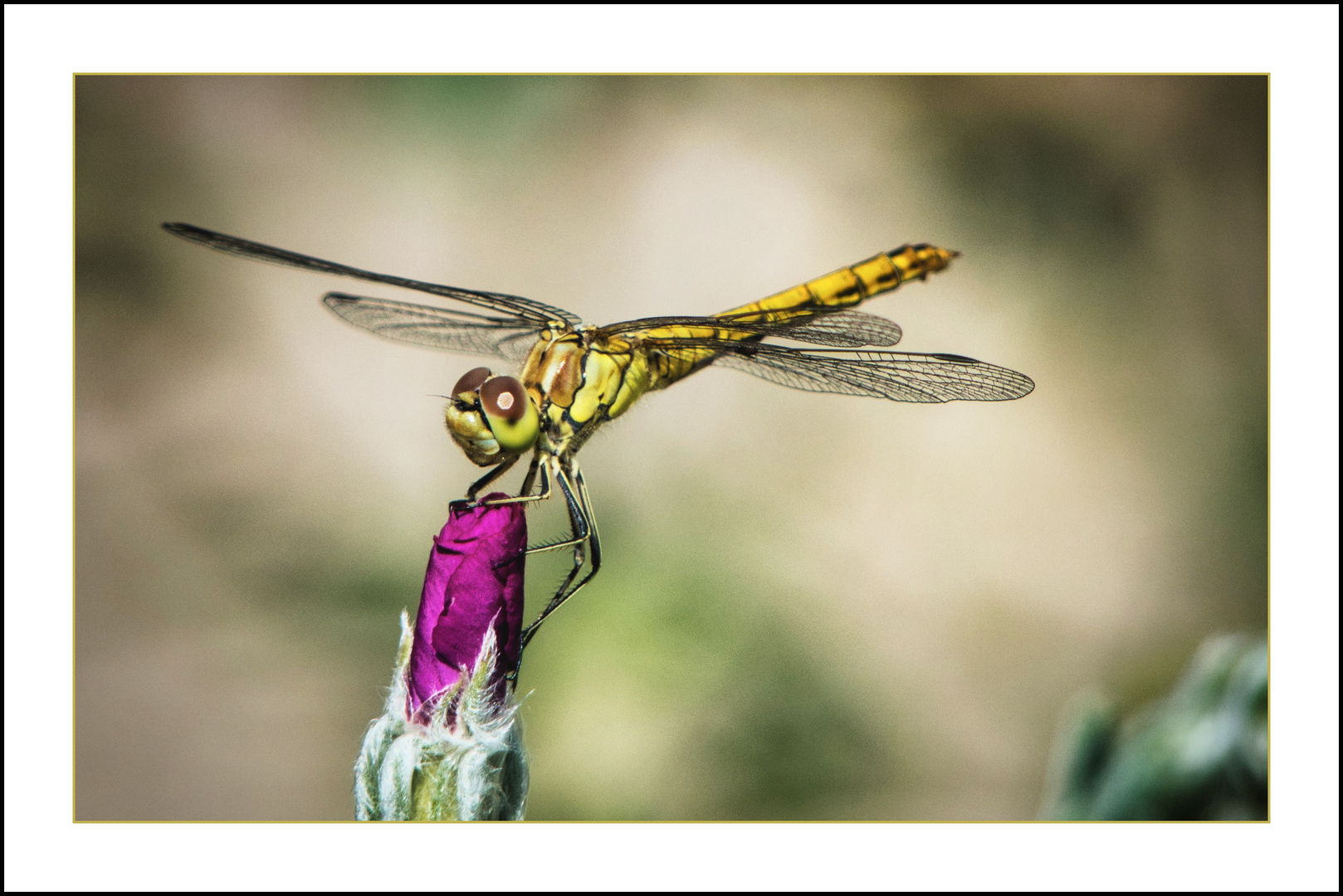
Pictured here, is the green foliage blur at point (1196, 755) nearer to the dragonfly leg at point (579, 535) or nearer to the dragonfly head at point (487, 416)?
the dragonfly leg at point (579, 535)

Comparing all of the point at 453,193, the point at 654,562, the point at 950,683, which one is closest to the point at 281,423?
the point at 453,193

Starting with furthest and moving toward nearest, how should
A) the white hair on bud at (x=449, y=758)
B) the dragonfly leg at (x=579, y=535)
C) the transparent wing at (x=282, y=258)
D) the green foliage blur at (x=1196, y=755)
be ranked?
the dragonfly leg at (x=579, y=535) → the transparent wing at (x=282, y=258) → the green foliage blur at (x=1196, y=755) → the white hair on bud at (x=449, y=758)

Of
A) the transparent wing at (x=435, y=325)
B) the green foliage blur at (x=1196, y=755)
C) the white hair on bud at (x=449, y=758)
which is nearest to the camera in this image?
the white hair on bud at (x=449, y=758)

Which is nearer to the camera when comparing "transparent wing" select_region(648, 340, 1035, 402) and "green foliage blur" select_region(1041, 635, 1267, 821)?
"green foliage blur" select_region(1041, 635, 1267, 821)

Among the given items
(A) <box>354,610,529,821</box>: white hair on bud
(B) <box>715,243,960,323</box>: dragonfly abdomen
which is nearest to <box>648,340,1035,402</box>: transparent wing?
(B) <box>715,243,960,323</box>: dragonfly abdomen

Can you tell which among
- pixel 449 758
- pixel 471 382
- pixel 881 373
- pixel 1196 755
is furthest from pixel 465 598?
pixel 1196 755

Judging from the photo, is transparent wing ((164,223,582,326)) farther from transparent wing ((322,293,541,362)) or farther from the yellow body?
transparent wing ((322,293,541,362))

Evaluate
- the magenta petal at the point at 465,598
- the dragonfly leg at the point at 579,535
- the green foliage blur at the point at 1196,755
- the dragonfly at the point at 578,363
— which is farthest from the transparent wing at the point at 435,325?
the green foliage blur at the point at 1196,755

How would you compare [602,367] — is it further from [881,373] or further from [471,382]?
[881,373]
